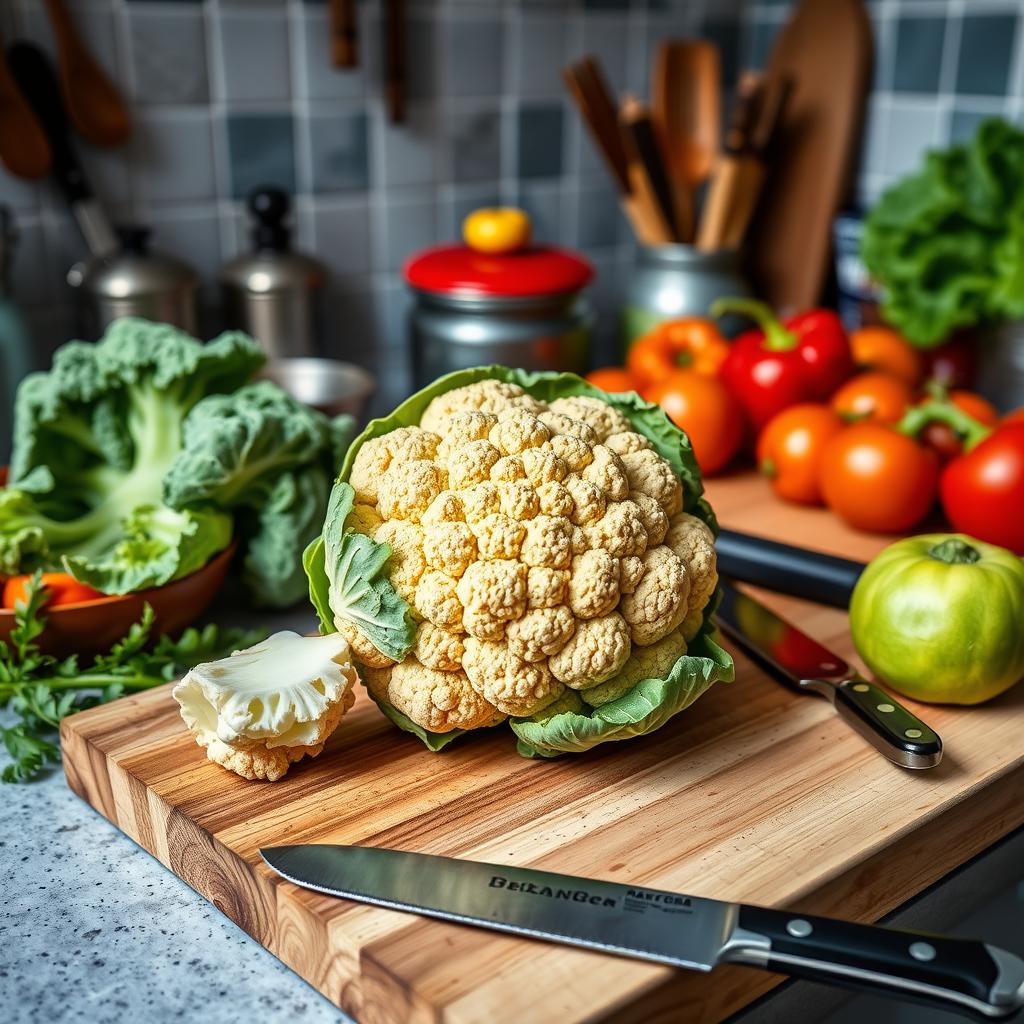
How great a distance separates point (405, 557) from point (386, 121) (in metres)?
0.99

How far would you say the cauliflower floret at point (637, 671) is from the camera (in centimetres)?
73

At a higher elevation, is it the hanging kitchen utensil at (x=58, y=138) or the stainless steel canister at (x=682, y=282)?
the hanging kitchen utensil at (x=58, y=138)

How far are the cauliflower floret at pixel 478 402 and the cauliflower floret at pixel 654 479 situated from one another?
82 millimetres

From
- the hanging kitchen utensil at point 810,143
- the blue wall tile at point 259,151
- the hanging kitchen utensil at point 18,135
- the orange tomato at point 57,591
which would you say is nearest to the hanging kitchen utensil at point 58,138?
the hanging kitchen utensil at point 18,135

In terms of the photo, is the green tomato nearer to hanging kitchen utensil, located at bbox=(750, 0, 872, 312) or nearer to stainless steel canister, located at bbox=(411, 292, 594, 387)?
stainless steel canister, located at bbox=(411, 292, 594, 387)

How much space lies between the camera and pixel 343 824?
2.28 feet

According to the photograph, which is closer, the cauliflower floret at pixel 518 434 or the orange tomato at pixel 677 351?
the cauliflower floret at pixel 518 434

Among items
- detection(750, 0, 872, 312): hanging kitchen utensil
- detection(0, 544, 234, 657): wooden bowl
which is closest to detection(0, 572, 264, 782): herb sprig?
detection(0, 544, 234, 657): wooden bowl

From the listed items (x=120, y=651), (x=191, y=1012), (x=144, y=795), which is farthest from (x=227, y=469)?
(x=191, y=1012)

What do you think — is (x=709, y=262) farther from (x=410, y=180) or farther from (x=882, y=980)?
(x=882, y=980)

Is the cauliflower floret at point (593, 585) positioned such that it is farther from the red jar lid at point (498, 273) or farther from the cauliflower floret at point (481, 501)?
the red jar lid at point (498, 273)

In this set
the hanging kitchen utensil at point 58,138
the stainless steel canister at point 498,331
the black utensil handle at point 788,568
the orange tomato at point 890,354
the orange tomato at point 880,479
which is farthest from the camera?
the orange tomato at point 890,354

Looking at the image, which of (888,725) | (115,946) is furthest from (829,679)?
Result: (115,946)

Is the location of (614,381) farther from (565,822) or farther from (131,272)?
(565,822)
